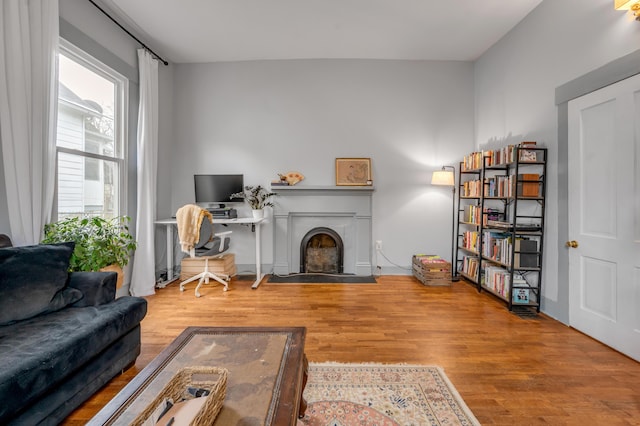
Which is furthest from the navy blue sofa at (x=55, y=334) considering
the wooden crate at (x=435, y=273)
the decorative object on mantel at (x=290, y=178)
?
the wooden crate at (x=435, y=273)

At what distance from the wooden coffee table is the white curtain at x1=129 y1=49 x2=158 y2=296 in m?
2.41

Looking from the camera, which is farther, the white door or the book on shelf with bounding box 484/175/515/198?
the book on shelf with bounding box 484/175/515/198

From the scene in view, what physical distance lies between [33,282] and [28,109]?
1.39m

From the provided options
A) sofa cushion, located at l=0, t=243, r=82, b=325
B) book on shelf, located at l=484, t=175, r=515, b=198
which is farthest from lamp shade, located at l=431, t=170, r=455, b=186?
sofa cushion, located at l=0, t=243, r=82, b=325

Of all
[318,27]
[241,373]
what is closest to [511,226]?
[241,373]

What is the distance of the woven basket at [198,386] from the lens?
0.84 m

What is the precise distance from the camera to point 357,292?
140 inches

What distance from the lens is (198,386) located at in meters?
1.04

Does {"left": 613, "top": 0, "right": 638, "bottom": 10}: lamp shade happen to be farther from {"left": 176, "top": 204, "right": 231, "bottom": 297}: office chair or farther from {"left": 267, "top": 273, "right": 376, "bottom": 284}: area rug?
{"left": 176, "top": 204, "right": 231, "bottom": 297}: office chair

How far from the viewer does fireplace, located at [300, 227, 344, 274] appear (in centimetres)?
439

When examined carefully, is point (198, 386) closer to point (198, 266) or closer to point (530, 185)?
point (198, 266)

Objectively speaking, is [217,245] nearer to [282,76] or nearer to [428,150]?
[282,76]

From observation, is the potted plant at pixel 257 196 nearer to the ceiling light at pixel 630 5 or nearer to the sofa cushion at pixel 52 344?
the sofa cushion at pixel 52 344

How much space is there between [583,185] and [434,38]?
248 centimetres
